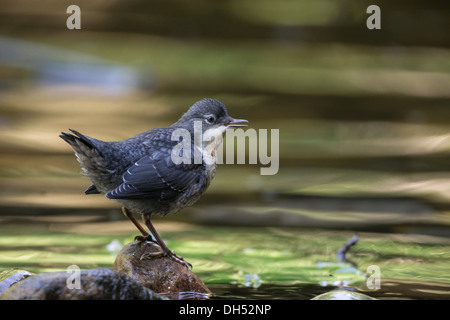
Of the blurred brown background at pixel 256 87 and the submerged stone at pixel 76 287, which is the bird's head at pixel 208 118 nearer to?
the submerged stone at pixel 76 287

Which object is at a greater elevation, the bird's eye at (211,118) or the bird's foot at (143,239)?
the bird's eye at (211,118)

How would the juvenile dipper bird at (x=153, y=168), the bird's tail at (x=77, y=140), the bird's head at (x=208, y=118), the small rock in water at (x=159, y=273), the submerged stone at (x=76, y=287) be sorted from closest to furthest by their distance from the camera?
1. the submerged stone at (x=76, y=287)
2. the bird's tail at (x=77, y=140)
3. the juvenile dipper bird at (x=153, y=168)
4. the small rock in water at (x=159, y=273)
5. the bird's head at (x=208, y=118)

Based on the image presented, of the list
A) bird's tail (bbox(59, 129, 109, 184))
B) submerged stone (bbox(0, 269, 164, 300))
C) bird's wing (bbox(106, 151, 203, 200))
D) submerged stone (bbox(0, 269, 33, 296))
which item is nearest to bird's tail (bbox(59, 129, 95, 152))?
bird's tail (bbox(59, 129, 109, 184))

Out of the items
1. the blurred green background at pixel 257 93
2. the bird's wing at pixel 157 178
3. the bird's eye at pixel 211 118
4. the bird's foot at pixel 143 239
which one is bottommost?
the bird's foot at pixel 143 239

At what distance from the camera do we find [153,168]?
13.2ft

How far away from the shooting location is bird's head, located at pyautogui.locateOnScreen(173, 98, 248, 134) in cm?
433

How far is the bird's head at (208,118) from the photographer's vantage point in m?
4.33

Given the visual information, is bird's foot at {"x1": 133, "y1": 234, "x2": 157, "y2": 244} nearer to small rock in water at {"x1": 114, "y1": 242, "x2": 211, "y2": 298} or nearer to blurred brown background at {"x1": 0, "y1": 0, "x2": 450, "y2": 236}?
small rock in water at {"x1": 114, "y1": 242, "x2": 211, "y2": 298}

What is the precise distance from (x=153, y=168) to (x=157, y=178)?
68 mm

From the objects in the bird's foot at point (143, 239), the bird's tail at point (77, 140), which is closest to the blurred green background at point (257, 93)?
the bird's foot at point (143, 239)

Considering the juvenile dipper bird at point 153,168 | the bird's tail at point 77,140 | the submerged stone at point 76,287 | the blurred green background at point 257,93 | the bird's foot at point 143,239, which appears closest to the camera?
the submerged stone at point 76,287

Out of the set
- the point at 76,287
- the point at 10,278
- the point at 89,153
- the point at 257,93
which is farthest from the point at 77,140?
the point at 257,93

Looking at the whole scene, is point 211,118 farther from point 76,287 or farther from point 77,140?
point 76,287
